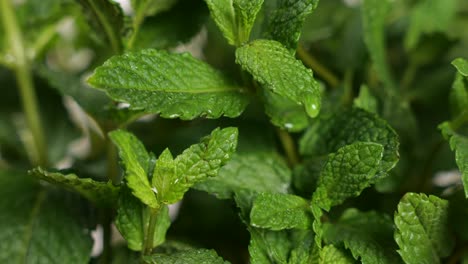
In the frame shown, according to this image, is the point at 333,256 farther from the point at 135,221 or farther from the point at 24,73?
the point at 24,73

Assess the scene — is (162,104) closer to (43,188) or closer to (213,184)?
(213,184)

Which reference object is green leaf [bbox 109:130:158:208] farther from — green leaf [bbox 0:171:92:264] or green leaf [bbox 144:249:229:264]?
green leaf [bbox 0:171:92:264]

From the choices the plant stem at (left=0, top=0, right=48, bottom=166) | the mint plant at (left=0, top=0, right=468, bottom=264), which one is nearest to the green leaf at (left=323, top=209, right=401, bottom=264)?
the mint plant at (left=0, top=0, right=468, bottom=264)

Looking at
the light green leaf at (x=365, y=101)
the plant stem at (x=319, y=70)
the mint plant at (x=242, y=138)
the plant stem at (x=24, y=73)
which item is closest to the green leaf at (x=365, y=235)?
the mint plant at (x=242, y=138)

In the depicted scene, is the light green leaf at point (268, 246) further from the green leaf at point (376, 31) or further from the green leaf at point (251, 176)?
the green leaf at point (376, 31)

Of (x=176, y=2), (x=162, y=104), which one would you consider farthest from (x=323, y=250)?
(x=176, y=2)

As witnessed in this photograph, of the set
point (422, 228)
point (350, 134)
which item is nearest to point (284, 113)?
point (350, 134)
